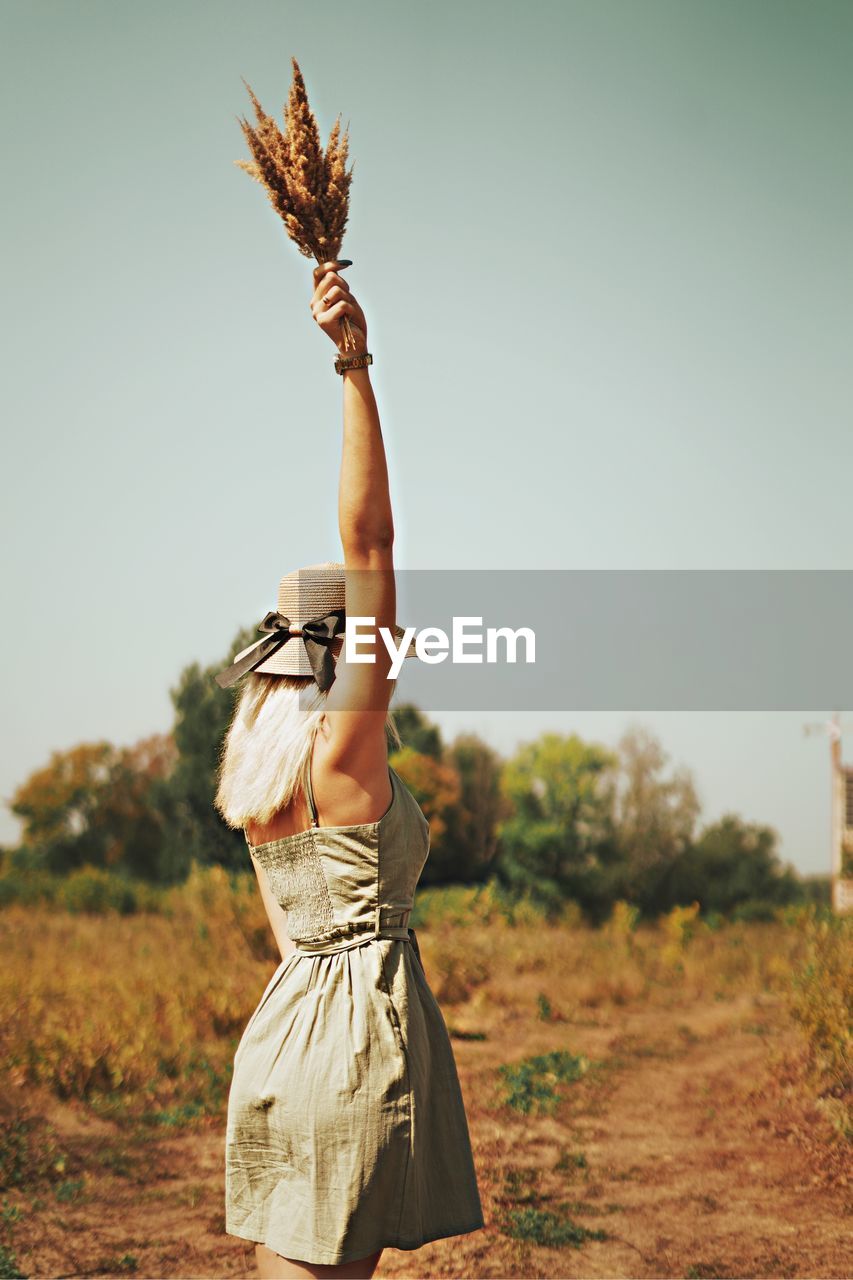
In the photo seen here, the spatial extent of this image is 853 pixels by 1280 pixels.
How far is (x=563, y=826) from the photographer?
44.1 feet

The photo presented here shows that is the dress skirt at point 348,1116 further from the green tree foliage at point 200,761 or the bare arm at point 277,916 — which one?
the green tree foliage at point 200,761

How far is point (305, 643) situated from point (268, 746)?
192 mm

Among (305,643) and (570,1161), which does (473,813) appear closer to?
(570,1161)

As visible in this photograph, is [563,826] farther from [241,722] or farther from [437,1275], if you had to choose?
[241,722]

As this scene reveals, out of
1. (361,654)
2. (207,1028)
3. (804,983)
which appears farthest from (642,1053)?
(361,654)

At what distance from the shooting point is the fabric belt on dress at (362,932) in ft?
5.79

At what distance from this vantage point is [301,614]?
6.43 feet

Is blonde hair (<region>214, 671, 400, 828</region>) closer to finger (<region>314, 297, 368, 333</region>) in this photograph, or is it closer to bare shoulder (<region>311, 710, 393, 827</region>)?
bare shoulder (<region>311, 710, 393, 827</region>)

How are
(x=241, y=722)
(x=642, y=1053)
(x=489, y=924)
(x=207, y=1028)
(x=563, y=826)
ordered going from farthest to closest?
(x=563, y=826)
(x=489, y=924)
(x=642, y=1053)
(x=207, y=1028)
(x=241, y=722)

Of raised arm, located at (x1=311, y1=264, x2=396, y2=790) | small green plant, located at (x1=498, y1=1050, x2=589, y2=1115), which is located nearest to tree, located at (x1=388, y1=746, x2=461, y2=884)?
small green plant, located at (x1=498, y1=1050, x2=589, y2=1115)

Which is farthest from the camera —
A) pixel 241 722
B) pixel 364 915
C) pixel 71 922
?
pixel 71 922

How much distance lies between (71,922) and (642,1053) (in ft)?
18.9

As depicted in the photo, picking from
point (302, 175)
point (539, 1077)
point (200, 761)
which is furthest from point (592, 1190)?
point (200, 761)

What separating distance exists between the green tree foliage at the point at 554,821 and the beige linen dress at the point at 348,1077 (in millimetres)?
11253
